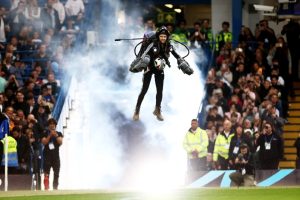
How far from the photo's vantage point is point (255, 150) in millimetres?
38250

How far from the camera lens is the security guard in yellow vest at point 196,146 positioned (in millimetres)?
38000

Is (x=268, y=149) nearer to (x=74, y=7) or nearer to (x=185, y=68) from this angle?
(x=74, y=7)

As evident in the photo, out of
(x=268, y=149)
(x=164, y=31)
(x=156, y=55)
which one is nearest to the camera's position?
(x=164, y=31)

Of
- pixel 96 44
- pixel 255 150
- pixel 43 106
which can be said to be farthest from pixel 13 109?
pixel 255 150

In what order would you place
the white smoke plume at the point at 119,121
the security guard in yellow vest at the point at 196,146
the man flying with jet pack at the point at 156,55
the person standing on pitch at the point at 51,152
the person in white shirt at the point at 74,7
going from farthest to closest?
the person in white shirt at the point at 74,7
the white smoke plume at the point at 119,121
the security guard in yellow vest at the point at 196,146
the person standing on pitch at the point at 51,152
the man flying with jet pack at the point at 156,55

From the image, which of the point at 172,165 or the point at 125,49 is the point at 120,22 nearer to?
the point at 125,49

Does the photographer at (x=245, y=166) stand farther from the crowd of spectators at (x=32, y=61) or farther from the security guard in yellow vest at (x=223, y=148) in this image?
the crowd of spectators at (x=32, y=61)

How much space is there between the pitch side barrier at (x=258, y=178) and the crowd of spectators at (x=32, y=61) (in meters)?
4.36

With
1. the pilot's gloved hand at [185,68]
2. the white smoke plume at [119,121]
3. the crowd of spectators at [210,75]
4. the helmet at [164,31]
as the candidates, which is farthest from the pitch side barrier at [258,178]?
the helmet at [164,31]

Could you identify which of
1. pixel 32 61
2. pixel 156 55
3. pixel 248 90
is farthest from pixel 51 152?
pixel 156 55

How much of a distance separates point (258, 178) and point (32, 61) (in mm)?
8070

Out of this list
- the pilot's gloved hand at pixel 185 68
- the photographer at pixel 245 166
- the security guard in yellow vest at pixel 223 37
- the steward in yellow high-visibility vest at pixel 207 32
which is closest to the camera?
the pilot's gloved hand at pixel 185 68

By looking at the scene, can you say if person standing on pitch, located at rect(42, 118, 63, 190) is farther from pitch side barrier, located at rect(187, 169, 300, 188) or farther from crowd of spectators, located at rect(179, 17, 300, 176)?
crowd of spectators, located at rect(179, 17, 300, 176)

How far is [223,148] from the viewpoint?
125 feet
